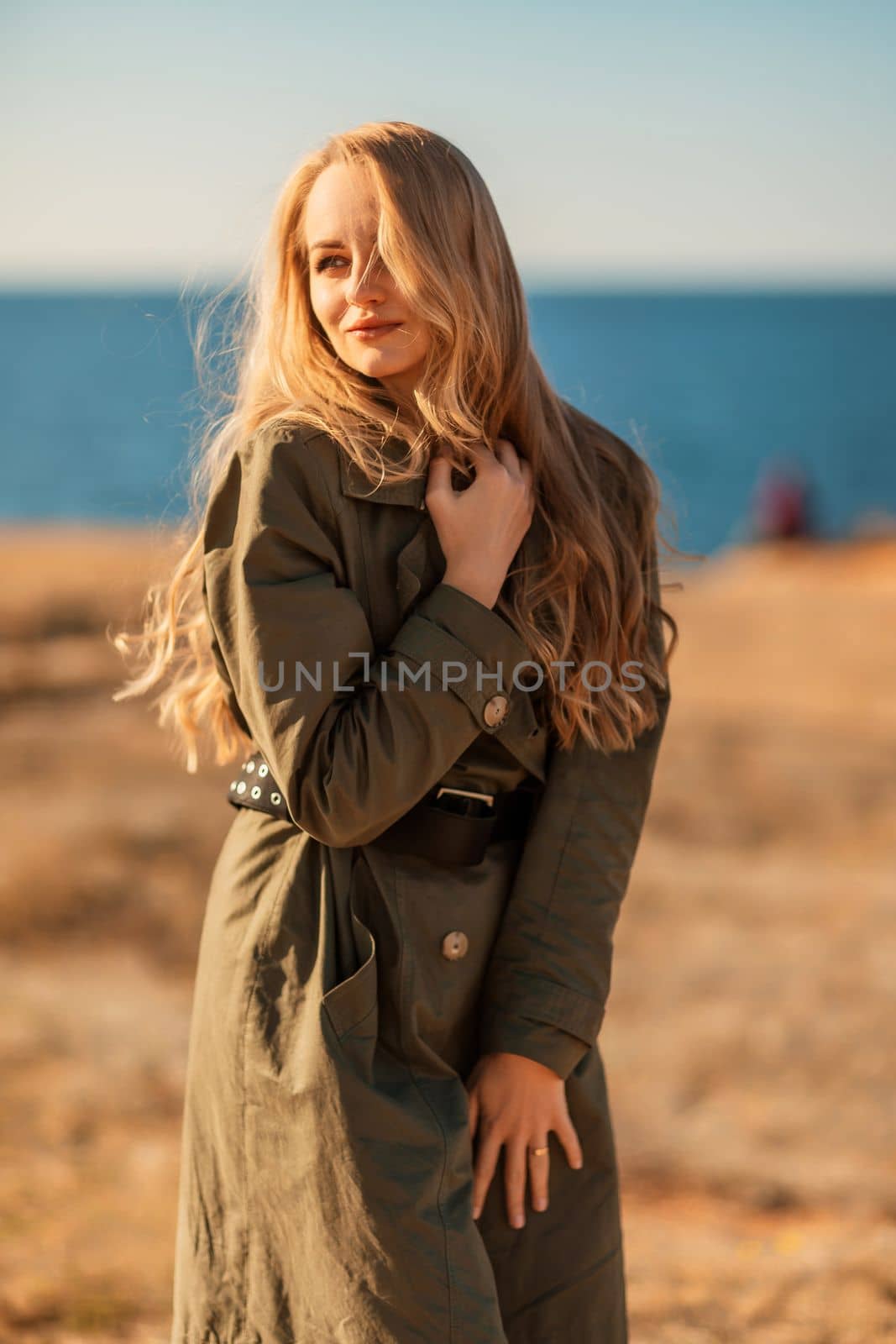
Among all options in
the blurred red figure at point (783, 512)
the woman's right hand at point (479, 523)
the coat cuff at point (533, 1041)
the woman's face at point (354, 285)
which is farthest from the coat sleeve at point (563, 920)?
the blurred red figure at point (783, 512)

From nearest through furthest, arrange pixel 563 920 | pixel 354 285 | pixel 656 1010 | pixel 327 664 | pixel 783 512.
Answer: pixel 327 664
pixel 354 285
pixel 563 920
pixel 656 1010
pixel 783 512

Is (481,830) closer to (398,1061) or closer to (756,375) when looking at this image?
(398,1061)

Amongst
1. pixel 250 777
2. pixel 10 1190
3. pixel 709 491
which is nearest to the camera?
pixel 250 777

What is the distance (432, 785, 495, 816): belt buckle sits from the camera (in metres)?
1.82

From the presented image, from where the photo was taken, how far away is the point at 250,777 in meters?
1.89

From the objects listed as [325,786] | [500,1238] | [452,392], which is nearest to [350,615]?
[325,786]

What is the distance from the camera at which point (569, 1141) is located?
190 cm

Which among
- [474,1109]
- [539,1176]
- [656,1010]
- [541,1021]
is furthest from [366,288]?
[656,1010]

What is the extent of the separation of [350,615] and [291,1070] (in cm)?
57

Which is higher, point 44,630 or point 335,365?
point 44,630

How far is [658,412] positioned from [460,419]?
7115 cm

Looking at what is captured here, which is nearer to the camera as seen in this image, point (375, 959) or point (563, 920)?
point (375, 959)

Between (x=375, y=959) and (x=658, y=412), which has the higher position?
(x=658, y=412)

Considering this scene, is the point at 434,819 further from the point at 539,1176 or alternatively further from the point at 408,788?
the point at 539,1176
